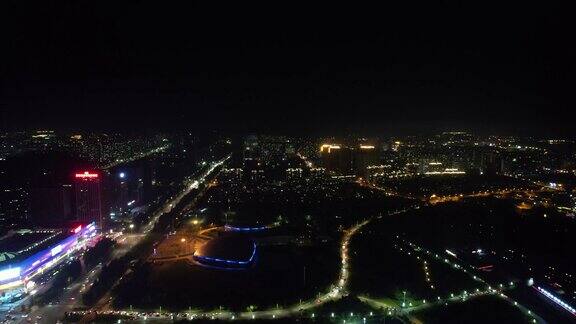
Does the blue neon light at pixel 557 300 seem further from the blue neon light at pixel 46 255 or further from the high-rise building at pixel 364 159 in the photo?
the high-rise building at pixel 364 159

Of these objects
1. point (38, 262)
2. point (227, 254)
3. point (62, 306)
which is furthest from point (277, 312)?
point (38, 262)

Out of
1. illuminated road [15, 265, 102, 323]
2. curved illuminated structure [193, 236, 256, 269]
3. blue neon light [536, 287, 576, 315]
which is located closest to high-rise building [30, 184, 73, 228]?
illuminated road [15, 265, 102, 323]

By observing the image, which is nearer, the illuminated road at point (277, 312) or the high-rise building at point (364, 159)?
the illuminated road at point (277, 312)

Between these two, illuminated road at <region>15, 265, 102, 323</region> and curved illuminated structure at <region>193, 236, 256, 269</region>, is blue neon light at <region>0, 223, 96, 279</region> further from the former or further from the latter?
curved illuminated structure at <region>193, 236, 256, 269</region>

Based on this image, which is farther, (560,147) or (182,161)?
(560,147)

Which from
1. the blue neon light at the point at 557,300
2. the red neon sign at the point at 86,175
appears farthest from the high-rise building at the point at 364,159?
the red neon sign at the point at 86,175

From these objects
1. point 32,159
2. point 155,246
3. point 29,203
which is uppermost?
point 32,159

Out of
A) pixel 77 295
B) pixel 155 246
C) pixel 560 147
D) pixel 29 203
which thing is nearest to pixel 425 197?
pixel 155 246

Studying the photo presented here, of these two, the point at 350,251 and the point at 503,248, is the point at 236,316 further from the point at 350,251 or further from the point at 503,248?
the point at 503,248
